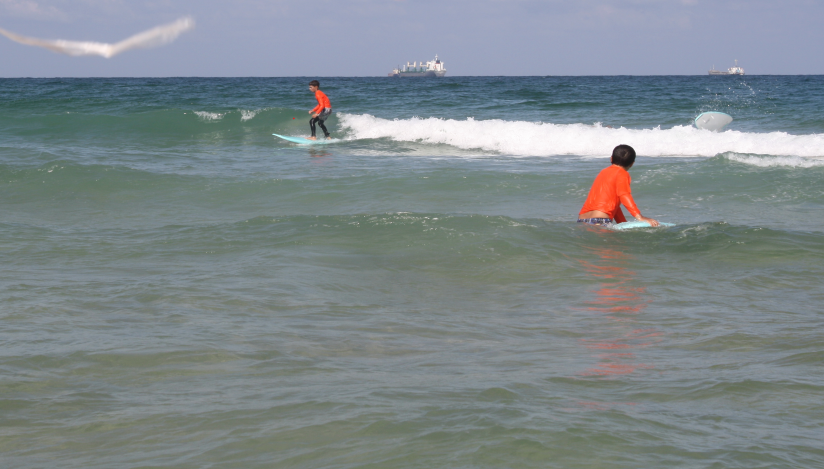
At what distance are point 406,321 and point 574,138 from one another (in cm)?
1471

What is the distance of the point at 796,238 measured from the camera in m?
7.21

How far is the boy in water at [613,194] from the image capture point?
23.8ft

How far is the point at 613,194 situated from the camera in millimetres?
7496

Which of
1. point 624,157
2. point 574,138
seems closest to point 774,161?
point 574,138

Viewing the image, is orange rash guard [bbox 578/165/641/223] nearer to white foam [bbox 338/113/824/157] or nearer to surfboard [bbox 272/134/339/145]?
white foam [bbox 338/113/824/157]

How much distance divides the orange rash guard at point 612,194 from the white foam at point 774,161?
6.14m

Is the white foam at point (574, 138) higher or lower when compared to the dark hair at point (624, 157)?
higher

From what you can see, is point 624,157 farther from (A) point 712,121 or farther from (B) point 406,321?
(A) point 712,121

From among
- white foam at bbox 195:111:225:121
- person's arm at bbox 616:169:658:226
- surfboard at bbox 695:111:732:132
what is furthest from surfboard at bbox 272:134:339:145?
person's arm at bbox 616:169:658:226

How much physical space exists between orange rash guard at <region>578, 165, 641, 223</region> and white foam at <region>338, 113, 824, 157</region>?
363 inches

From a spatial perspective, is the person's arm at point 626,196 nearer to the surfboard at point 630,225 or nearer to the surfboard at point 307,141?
the surfboard at point 630,225

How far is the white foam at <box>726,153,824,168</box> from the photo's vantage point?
40.8 ft
